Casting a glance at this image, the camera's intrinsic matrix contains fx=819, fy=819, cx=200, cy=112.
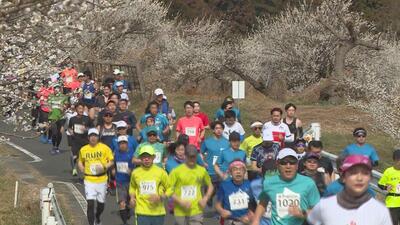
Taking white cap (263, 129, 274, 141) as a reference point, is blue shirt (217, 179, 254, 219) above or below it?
below

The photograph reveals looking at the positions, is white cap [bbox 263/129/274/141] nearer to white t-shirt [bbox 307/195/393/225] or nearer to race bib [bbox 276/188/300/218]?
race bib [bbox 276/188/300/218]

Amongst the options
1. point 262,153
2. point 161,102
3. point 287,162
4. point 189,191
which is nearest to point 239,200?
point 189,191

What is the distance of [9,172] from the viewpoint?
17.8m

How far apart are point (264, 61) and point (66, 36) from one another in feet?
89.8

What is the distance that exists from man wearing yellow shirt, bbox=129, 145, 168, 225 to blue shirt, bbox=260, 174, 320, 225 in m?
2.75

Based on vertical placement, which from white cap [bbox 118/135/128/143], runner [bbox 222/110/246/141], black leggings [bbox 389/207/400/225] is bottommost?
black leggings [bbox 389/207/400/225]

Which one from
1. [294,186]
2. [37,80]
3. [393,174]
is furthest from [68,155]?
[294,186]

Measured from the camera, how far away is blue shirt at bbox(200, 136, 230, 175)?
1338 centimetres

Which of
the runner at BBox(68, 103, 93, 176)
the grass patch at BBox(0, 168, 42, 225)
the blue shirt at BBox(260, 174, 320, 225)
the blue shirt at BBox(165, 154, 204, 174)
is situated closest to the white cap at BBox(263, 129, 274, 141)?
the blue shirt at BBox(165, 154, 204, 174)

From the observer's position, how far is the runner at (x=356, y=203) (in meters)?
5.47

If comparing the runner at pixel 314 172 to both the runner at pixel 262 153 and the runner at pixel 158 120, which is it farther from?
the runner at pixel 158 120

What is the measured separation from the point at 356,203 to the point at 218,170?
646 cm

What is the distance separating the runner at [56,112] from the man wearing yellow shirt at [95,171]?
3.47ft

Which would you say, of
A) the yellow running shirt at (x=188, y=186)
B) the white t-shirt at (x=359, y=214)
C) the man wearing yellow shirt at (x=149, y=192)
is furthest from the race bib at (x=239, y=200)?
the white t-shirt at (x=359, y=214)
